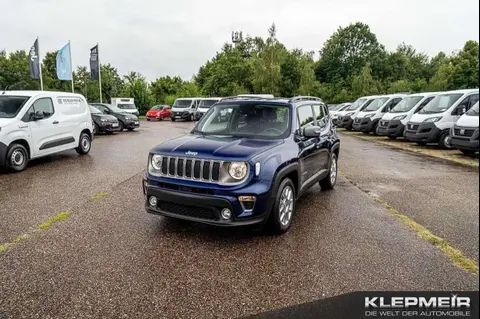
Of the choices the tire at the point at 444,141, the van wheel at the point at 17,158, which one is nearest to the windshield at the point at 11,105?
the van wheel at the point at 17,158

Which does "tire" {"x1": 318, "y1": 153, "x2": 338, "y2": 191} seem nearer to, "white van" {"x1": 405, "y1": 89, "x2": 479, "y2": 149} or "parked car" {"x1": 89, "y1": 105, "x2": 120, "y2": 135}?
"white van" {"x1": 405, "y1": 89, "x2": 479, "y2": 149}

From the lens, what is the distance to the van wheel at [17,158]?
8.07 meters

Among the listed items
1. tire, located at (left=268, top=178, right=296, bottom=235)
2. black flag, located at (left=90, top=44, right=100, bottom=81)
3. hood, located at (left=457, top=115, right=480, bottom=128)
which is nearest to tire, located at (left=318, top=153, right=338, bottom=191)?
tire, located at (left=268, top=178, right=296, bottom=235)

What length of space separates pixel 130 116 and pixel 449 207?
1730 centimetres

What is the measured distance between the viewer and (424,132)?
42.0 ft

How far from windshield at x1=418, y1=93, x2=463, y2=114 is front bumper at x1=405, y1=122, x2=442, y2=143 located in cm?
62

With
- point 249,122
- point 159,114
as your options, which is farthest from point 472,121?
point 159,114

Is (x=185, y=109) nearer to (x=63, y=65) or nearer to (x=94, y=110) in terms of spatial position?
(x=63, y=65)

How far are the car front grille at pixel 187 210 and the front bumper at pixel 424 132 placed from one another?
1110cm

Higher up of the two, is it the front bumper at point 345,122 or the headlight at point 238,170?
the front bumper at point 345,122

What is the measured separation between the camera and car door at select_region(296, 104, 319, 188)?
16.6 ft

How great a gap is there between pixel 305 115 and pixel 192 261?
300 cm

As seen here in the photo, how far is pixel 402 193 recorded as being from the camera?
6.66 meters

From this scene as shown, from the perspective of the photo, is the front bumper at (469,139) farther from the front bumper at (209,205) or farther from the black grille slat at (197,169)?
the black grille slat at (197,169)
